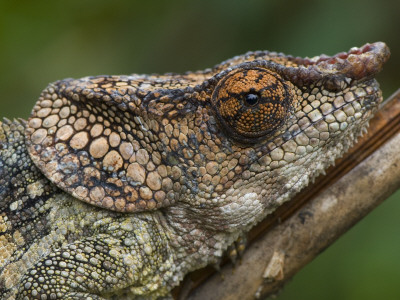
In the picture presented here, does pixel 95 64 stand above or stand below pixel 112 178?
A: above

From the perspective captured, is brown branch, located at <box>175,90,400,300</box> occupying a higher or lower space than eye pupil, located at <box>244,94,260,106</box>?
lower

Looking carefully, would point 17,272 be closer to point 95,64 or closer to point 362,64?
point 362,64

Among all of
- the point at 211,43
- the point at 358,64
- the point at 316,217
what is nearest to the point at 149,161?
the point at 316,217

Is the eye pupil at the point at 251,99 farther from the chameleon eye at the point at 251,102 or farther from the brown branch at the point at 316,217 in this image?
the brown branch at the point at 316,217

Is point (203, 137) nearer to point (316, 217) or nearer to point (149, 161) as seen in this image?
point (149, 161)

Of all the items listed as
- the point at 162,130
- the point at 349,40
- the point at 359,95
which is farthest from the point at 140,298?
the point at 349,40

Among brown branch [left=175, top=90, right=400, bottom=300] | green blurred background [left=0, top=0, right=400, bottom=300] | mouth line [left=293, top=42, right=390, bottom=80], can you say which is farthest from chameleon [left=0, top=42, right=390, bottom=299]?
green blurred background [left=0, top=0, right=400, bottom=300]

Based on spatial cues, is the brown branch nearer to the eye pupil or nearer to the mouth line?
the mouth line
